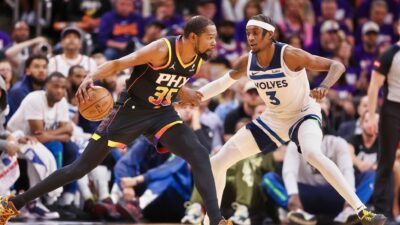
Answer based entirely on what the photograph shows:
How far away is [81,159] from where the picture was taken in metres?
7.41

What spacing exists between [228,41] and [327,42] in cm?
159

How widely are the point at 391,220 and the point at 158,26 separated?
15.9 ft

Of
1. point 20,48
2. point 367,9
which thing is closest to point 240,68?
point 20,48

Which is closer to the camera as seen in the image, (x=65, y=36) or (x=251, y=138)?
(x=251, y=138)

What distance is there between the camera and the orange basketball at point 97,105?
7.36 m

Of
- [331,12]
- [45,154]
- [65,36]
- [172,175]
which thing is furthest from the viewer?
[331,12]

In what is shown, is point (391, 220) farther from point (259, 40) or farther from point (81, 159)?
point (81, 159)

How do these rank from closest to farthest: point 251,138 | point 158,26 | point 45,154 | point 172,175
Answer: point 251,138 → point 45,154 → point 172,175 → point 158,26

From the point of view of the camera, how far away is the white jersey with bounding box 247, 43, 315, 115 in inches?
310

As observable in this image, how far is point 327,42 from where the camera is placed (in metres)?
13.7

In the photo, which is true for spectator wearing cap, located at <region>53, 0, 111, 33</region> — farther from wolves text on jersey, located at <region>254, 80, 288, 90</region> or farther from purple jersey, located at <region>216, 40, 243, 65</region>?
wolves text on jersey, located at <region>254, 80, 288, 90</region>

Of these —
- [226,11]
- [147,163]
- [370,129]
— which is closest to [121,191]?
[147,163]

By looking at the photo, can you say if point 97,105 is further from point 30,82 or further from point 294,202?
point 30,82

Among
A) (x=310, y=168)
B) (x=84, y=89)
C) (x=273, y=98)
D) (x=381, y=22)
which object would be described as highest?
Result: (x=84, y=89)
